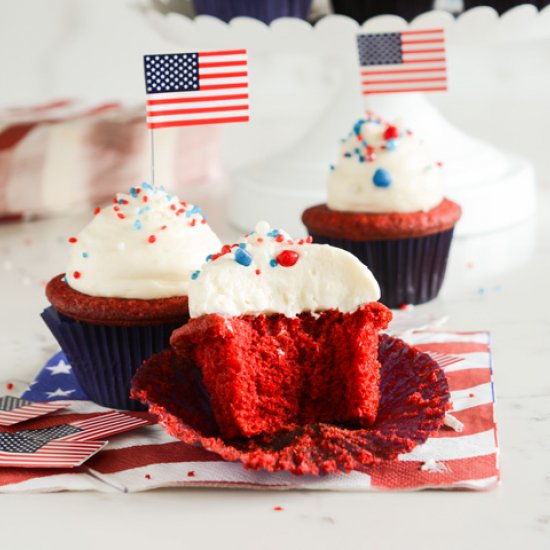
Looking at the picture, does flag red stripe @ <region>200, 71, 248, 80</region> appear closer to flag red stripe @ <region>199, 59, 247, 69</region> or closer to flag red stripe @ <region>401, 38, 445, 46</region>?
flag red stripe @ <region>199, 59, 247, 69</region>

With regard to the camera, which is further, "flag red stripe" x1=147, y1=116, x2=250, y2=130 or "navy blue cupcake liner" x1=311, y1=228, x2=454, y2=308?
"navy blue cupcake liner" x1=311, y1=228, x2=454, y2=308

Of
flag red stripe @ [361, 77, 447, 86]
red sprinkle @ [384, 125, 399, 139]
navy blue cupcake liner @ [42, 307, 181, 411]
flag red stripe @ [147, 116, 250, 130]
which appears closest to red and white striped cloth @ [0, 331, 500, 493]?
navy blue cupcake liner @ [42, 307, 181, 411]

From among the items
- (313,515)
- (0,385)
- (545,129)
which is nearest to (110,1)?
(545,129)

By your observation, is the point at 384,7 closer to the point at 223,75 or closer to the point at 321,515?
the point at 223,75

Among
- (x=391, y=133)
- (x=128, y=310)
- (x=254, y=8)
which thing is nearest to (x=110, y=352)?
(x=128, y=310)

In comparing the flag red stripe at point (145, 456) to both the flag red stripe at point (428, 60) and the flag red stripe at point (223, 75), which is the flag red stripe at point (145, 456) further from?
the flag red stripe at point (428, 60)

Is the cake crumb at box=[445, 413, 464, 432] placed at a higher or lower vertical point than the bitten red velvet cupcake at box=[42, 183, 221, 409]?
lower

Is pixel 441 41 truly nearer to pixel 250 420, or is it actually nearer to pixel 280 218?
pixel 280 218
